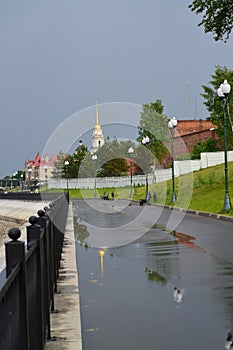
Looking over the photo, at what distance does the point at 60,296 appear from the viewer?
32.4ft

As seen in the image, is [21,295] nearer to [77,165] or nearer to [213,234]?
[213,234]

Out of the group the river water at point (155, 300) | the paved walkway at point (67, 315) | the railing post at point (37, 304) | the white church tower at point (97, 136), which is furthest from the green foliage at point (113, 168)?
the railing post at point (37, 304)

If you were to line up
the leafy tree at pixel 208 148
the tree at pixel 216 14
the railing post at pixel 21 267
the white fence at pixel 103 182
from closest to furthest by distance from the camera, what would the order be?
the railing post at pixel 21 267 → the tree at pixel 216 14 → the leafy tree at pixel 208 148 → the white fence at pixel 103 182

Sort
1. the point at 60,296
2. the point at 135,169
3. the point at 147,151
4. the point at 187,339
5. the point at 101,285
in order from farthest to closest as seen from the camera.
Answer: the point at 135,169, the point at 147,151, the point at 101,285, the point at 60,296, the point at 187,339

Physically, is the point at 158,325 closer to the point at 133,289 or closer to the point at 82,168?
the point at 133,289

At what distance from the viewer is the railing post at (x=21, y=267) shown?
4523 mm

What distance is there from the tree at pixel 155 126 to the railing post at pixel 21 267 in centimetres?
8259

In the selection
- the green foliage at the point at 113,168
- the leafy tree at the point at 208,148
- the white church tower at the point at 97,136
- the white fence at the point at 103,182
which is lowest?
the white fence at the point at 103,182

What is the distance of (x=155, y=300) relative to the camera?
9383 millimetres

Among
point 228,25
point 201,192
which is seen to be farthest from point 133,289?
point 201,192

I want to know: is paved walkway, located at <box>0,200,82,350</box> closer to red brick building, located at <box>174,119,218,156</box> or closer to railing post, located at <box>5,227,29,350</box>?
railing post, located at <box>5,227,29,350</box>

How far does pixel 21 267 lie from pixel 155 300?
199 inches

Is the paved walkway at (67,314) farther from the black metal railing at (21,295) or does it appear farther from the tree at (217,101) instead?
the tree at (217,101)

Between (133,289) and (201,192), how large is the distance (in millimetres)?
32809
